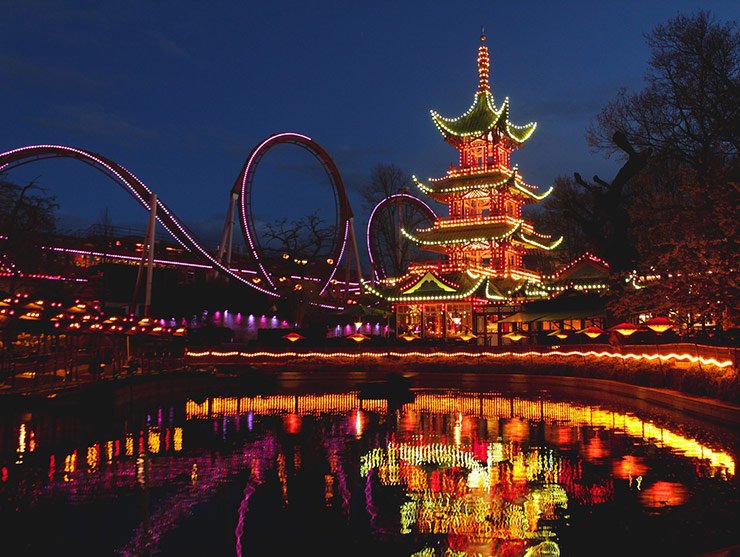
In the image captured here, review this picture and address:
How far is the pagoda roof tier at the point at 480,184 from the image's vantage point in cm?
5578

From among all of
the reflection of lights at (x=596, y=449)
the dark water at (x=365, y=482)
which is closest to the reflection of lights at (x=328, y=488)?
the dark water at (x=365, y=482)

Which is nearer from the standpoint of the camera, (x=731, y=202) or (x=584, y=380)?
(x=731, y=202)

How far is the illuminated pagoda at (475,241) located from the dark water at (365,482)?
24737 mm

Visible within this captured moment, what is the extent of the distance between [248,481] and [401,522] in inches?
165

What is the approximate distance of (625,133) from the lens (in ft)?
121

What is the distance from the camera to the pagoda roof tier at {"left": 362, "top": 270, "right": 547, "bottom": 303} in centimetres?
4978

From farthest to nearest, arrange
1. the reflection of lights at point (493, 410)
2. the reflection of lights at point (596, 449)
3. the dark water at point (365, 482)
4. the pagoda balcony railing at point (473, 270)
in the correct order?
the pagoda balcony railing at point (473, 270) → the reflection of lights at point (493, 410) → the reflection of lights at point (596, 449) → the dark water at point (365, 482)

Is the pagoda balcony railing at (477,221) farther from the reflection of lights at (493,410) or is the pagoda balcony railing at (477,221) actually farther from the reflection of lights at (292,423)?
the reflection of lights at (292,423)

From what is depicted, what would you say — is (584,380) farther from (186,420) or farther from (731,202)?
(186,420)

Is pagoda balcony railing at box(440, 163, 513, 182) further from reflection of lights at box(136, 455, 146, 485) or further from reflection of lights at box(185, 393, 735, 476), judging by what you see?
reflection of lights at box(136, 455, 146, 485)

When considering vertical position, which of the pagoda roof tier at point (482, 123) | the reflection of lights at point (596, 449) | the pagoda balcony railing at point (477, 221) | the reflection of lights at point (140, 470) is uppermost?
the pagoda roof tier at point (482, 123)

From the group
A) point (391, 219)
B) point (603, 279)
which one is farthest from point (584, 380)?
point (391, 219)

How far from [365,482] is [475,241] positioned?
41438 millimetres

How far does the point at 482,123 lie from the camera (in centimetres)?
5825
